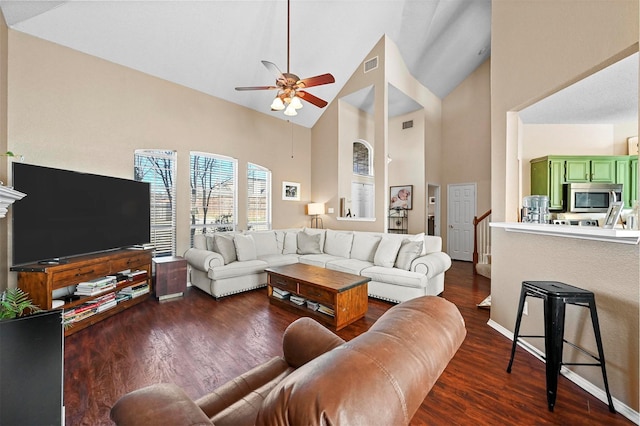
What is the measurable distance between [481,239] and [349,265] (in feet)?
11.9

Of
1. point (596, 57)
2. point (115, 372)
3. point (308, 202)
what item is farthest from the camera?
point (308, 202)

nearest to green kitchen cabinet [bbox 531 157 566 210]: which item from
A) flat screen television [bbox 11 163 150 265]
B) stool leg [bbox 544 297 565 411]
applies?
stool leg [bbox 544 297 565 411]

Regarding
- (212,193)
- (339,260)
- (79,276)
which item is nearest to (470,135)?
(339,260)

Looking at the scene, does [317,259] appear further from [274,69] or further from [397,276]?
[274,69]

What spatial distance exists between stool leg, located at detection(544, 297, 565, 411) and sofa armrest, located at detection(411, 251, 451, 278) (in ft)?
5.44

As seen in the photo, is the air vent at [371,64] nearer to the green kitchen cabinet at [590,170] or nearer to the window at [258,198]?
the window at [258,198]

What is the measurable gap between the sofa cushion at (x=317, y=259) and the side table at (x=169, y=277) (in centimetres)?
181

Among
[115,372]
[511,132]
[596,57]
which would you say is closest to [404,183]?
[511,132]

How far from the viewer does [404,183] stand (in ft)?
23.1

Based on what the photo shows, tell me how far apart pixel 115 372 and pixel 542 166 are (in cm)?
670

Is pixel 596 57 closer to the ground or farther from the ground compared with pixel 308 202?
farther from the ground

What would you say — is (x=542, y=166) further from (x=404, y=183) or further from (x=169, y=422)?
(x=169, y=422)

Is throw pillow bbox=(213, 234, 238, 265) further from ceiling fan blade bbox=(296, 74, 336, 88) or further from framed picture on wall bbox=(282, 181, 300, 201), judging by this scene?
ceiling fan blade bbox=(296, 74, 336, 88)

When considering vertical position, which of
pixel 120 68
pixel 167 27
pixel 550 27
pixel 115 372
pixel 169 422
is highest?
pixel 167 27
